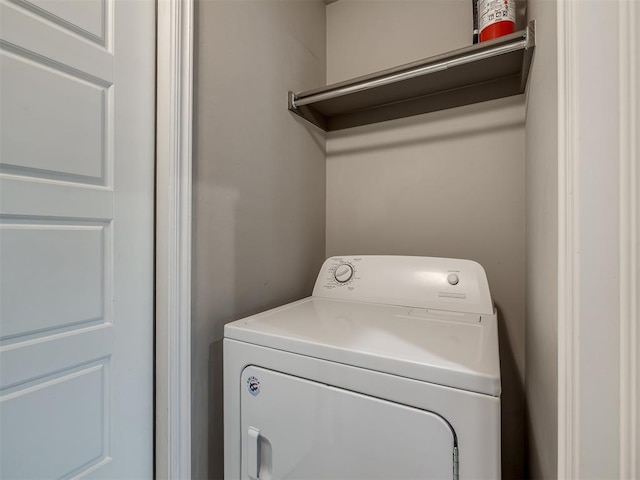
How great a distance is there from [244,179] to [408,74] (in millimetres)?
753

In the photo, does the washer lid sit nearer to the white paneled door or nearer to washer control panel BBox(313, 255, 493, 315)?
washer control panel BBox(313, 255, 493, 315)

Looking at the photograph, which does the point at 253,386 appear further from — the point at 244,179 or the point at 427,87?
the point at 427,87

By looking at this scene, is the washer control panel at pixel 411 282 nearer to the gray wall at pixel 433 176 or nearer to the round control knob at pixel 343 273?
the round control knob at pixel 343 273

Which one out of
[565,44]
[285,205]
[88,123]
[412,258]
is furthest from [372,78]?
[88,123]

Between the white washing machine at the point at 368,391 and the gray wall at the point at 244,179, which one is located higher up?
the gray wall at the point at 244,179

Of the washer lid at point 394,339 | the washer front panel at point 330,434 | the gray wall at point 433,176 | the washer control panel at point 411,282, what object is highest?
the gray wall at point 433,176

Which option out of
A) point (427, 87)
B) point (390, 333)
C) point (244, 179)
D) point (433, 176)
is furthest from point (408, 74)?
point (390, 333)

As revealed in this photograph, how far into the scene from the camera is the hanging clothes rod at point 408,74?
3.21 feet

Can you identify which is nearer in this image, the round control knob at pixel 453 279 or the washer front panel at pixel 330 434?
the washer front panel at pixel 330 434

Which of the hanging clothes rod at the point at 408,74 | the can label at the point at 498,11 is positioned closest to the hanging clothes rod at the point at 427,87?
the hanging clothes rod at the point at 408,74

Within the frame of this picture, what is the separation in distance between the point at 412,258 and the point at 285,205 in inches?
24.1

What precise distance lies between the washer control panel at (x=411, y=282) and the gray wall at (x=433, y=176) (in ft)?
0.78

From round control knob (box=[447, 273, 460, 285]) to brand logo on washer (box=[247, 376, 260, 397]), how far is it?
766 millimetres

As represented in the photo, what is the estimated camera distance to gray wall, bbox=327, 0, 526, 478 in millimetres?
1243
